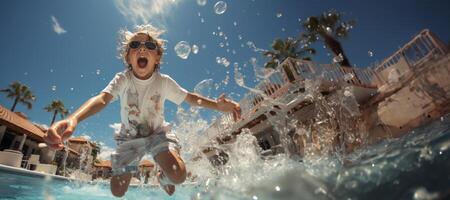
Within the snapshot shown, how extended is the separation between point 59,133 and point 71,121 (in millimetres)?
282

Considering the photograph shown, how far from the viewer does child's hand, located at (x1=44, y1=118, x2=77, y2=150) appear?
1.75 m

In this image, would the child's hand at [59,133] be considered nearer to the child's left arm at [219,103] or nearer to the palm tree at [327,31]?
the child's left arm at [219,103]

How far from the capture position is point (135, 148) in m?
3.27

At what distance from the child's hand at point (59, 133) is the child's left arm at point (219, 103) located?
168 centimetres

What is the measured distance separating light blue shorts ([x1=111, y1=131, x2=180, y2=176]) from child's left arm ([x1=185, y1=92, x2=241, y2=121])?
576 mm

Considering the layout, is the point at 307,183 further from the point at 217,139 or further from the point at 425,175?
the point at 217,139

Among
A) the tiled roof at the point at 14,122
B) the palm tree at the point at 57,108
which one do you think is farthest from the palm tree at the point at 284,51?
the palm tree at the point at 57,108

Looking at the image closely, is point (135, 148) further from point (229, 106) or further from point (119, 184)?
point (229, 106)

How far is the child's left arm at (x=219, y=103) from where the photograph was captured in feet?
10.9

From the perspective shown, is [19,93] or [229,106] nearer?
[229,106]

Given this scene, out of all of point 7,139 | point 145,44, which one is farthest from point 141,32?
point 7,139

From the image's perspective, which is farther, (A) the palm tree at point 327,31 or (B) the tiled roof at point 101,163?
(B) the tiled roof at point 101,163

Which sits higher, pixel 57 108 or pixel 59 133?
pixel 57 108

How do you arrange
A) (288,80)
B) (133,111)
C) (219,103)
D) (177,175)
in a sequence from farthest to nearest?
1. (288,80)
2. (219,103)
3. (133,111)
4. (177,175)
